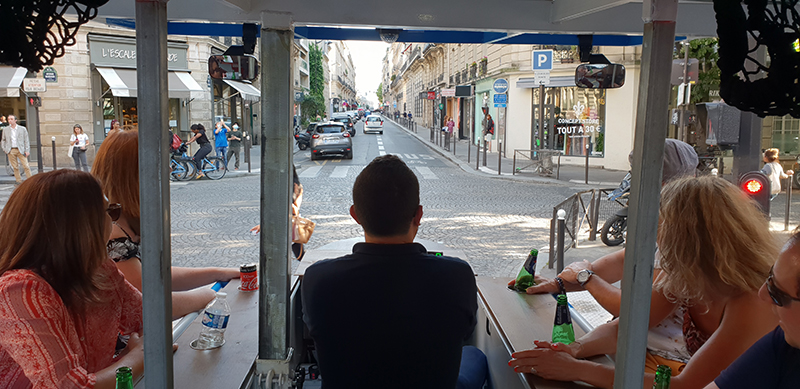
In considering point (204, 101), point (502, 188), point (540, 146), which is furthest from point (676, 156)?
point (204, 101)

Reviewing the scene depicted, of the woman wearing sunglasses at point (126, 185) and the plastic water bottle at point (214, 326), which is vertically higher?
the woman wearing sunglasses at point (126, 185)

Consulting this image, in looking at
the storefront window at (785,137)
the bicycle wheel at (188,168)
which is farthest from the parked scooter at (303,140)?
the storefront window at (785,137)

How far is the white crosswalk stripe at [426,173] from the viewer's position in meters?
16.8

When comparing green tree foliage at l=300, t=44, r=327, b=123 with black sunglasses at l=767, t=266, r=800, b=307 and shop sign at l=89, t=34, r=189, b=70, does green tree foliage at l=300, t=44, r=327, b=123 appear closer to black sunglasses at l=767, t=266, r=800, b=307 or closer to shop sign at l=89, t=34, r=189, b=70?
shop sign at l=89, t=34, r=189, b=70

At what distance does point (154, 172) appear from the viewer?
1.36 meters

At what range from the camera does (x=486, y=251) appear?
7.80m

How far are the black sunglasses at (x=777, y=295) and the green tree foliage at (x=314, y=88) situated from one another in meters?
42.3

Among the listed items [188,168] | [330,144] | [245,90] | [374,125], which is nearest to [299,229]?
[188,168]

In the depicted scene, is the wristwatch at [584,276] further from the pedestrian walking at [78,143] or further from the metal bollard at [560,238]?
the pedestrian walking at [78,143]

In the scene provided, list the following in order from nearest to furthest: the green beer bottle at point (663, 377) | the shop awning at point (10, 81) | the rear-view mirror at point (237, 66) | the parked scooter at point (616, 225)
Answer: the green beer bottle at point (663, 377)
the rear-view mirror at point (237, 66)
the parked scooter at point (616, 225)
the shop awning at point (10, 81)

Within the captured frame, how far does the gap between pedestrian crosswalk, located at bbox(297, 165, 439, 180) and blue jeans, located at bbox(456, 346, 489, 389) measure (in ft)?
45.1

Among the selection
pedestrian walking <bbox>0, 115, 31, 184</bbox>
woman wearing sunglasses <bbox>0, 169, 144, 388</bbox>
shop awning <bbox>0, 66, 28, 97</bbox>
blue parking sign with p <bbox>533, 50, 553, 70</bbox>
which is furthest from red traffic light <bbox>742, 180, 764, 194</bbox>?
shop awning <bbox>0, 66, 28, 97</bbox>

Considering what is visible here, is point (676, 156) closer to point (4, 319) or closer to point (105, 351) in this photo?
point (105, 351)

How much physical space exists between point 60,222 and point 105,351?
0.48m
